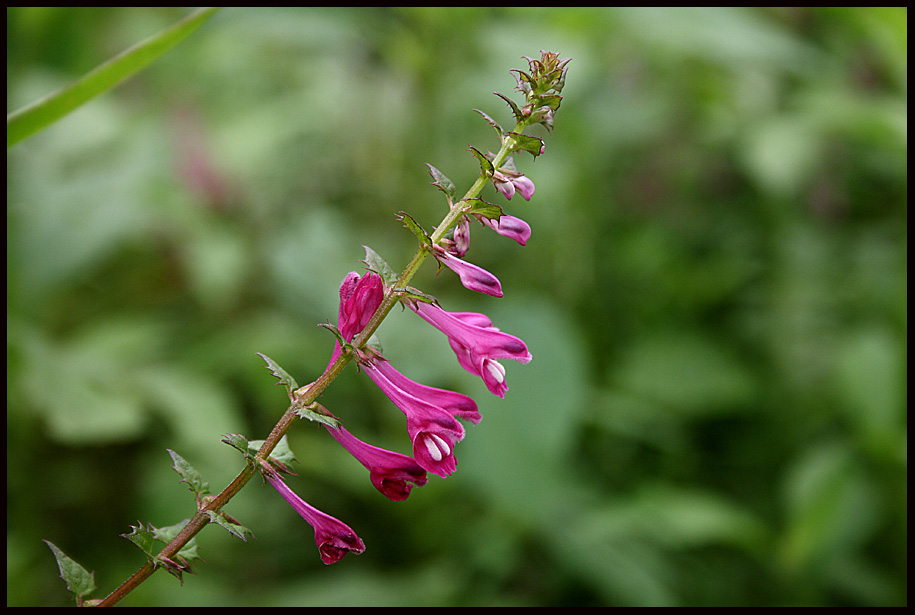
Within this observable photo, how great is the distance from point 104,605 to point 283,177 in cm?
229

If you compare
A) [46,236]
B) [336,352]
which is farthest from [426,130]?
[336,352]

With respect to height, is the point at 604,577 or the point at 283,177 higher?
the point at 283,177

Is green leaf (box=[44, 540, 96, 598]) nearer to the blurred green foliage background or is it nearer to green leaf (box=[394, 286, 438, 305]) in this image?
green leaf (box=[394, 286, 438, 305])

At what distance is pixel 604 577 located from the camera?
1684 millimetres

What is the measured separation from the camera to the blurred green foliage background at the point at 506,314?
1.72 meters

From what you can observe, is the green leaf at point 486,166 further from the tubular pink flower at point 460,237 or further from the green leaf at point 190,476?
the green leaf at point 190,476

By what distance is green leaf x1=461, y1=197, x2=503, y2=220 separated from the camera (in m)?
0.52

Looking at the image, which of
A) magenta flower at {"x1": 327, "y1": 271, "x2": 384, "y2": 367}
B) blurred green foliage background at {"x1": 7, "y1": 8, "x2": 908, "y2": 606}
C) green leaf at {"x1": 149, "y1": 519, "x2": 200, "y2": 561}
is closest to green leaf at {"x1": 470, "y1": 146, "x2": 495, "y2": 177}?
magenta flower at {"x1": 327, "y1": 271, "x2": 384, "y2": 367}

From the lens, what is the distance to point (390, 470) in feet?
1.93

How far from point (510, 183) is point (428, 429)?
0.69 ft

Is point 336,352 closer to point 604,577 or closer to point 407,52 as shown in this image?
point 604,577

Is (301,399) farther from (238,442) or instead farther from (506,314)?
(506,314)

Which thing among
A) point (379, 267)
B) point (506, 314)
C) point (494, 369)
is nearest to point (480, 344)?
point (494, 369)

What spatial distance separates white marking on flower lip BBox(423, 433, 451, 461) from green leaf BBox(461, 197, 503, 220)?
0.62 feet
